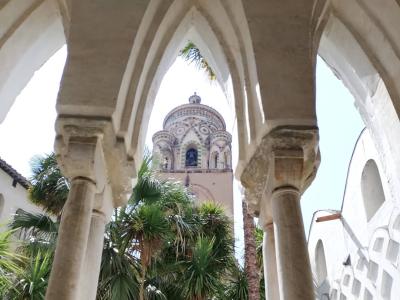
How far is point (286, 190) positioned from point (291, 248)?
542 mm

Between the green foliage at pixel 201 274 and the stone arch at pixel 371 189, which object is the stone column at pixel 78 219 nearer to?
the green foliage at pixel 201 274

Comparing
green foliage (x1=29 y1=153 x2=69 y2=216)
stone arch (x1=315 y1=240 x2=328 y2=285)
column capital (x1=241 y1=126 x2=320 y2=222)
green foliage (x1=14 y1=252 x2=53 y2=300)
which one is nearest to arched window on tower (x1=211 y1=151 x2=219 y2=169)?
stone arch (x1=315 y1=240 x2=328 y2=285)

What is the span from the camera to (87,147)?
4180mm

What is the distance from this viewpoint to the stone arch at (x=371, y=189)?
33.4ft

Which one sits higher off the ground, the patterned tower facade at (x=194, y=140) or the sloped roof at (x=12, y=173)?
the patterned tower facade at (x=194, y=140)

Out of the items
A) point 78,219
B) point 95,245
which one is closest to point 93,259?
point 95,245

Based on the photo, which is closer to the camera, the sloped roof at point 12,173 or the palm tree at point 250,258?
the palm tree at point 250,258

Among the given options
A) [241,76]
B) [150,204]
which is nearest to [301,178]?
[241,76]

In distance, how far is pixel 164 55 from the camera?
5184 mm

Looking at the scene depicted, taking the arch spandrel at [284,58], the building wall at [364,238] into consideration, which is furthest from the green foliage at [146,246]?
the arch spandrel at [284,58]

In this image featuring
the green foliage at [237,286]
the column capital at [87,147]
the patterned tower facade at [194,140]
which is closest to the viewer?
the column capital at [87,147]

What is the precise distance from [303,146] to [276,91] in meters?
0.55

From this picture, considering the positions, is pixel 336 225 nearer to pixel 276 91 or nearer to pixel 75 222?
pixel 276 91

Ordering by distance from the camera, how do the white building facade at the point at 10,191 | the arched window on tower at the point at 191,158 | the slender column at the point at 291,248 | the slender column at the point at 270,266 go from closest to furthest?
1. the slender column at the point at 291,248
2. the slender column at the point at 270,266
3. the white building facade at the point at 10,191
4. the arched window on tower at the point at 191,158
